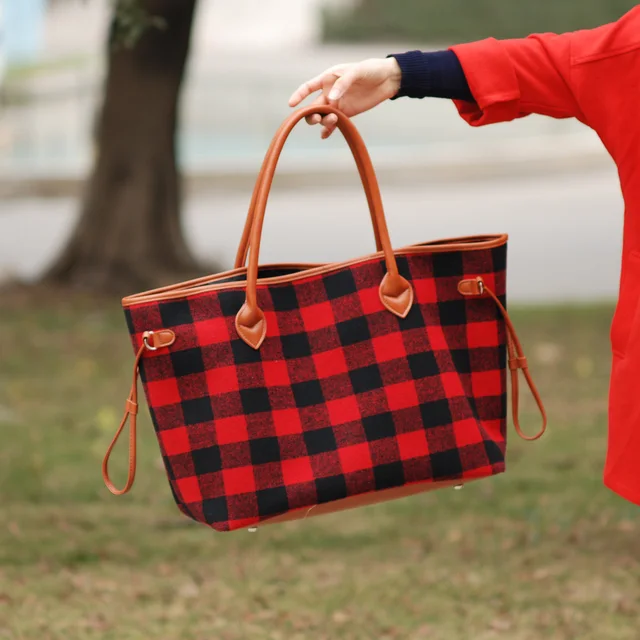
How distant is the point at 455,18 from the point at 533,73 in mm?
Result: 27988

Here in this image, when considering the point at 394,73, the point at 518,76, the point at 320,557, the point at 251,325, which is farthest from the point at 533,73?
the point at 320,557

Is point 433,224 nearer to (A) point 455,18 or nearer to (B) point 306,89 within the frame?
(B) point 306,89

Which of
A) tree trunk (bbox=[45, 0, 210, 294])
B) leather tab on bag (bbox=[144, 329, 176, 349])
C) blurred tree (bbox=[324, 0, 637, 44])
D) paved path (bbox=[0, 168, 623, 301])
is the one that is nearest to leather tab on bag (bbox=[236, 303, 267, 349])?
leather tab on bag (bbox=[144, 329, 176, 349])

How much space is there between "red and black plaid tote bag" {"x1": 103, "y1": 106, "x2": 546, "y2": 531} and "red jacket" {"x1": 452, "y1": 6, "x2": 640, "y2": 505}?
269 millimetres

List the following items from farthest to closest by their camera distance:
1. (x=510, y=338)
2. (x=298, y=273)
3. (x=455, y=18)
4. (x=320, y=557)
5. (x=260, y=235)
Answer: (x=455, y=18) < (x=320, y=557) < (x=510, y=338) < (x=298, y=273) < (x=260, y=235)

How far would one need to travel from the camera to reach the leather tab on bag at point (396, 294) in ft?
7.53

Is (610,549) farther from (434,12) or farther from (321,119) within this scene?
(434,12)

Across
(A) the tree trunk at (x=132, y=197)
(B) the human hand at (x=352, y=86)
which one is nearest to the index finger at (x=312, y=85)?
(B) the human hand at (x=352, y=86)

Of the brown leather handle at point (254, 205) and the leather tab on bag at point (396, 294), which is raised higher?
the brown leather handle at point (254, 205)

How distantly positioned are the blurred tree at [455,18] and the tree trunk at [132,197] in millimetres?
19801

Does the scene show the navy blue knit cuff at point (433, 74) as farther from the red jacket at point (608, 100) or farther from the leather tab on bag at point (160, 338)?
the leather tab on bag at point (160, 338)

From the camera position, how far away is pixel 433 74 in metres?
2.32

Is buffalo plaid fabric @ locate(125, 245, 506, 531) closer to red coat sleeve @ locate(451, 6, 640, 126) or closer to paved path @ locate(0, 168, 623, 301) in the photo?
red coat sleeve @ locate(451, 6, 640, 126)

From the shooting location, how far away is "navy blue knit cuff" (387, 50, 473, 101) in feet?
7.62
